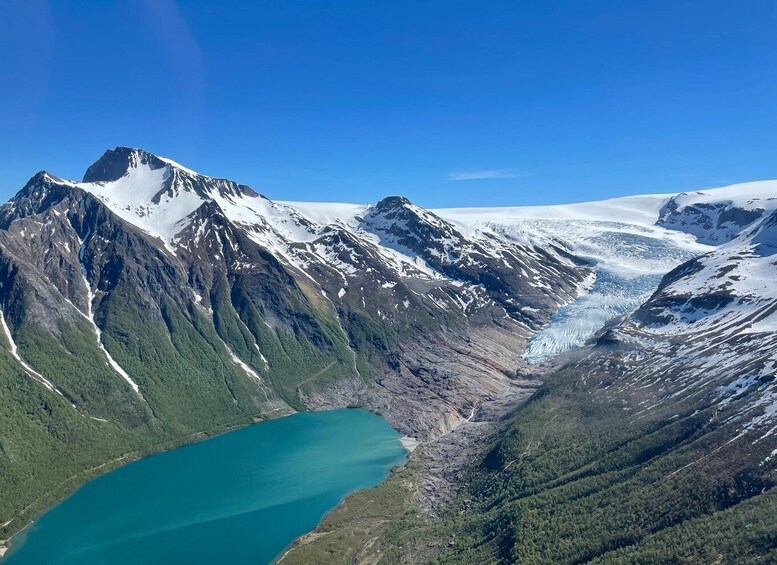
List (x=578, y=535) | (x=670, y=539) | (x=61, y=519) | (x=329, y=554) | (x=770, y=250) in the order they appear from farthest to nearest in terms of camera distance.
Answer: (x=770, y=250)
(x=61, y=519)
(x=329, y=554)
(x=578, y=535)
(x=670, y=539)

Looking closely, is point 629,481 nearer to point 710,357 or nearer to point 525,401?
point 710,357

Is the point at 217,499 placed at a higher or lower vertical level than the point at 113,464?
lower

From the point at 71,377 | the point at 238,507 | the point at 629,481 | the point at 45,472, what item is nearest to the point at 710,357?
the point at 629,481

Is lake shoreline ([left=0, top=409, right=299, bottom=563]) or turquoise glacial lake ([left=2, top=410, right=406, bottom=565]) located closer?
turquoise glacial lake ([left=2, top=410, right=406, bottom=565])

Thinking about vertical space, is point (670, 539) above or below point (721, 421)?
below

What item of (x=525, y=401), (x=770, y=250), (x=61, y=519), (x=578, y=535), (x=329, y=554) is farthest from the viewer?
(x=770, y=250)

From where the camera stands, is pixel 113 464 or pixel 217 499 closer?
pixel 217 499

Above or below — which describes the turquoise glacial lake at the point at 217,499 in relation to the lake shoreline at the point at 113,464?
below

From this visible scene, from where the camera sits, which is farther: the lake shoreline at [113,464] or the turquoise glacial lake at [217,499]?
the lake shoreline at [113,464]
